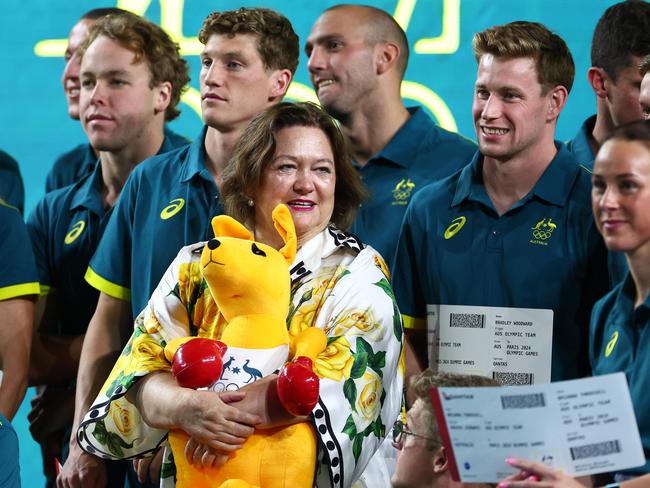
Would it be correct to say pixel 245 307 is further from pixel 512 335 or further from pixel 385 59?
→ pixel 385 59

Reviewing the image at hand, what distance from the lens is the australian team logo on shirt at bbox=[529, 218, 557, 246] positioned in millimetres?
2730

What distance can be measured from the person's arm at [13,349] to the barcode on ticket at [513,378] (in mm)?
1219

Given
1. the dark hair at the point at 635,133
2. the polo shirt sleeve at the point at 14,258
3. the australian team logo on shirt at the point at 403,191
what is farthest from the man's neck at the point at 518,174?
the polo shirt sleeve at the point at 14,258

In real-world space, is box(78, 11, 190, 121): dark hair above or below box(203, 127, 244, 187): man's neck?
above

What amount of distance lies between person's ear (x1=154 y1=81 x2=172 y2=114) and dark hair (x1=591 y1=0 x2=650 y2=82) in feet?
4.14

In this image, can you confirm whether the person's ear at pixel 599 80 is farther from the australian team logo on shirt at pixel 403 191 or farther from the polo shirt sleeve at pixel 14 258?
the polo shirt sleeve at pixel 14 258

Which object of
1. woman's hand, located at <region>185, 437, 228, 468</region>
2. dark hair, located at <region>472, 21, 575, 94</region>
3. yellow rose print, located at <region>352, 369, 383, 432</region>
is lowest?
woman's hand, located at <region>185, 437, 228, 468</region>

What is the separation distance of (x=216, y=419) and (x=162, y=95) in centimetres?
167

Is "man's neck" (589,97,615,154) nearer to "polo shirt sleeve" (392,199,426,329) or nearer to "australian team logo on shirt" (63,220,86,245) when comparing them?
"polo shirt sleeve" (392,199,426,329)

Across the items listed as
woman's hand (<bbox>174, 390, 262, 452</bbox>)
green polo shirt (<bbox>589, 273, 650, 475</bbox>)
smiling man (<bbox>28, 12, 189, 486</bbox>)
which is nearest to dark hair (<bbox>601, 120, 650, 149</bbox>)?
green polo shirt (<bbox>589, 273, 650, 475</bbox>)

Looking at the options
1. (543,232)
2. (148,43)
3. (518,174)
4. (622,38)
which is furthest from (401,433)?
(148,43)

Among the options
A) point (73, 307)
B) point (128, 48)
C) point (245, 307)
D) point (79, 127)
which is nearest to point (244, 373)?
point (245, 307)

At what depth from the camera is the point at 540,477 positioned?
180cm

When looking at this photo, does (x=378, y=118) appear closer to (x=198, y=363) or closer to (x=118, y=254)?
(x=118, y=254)
